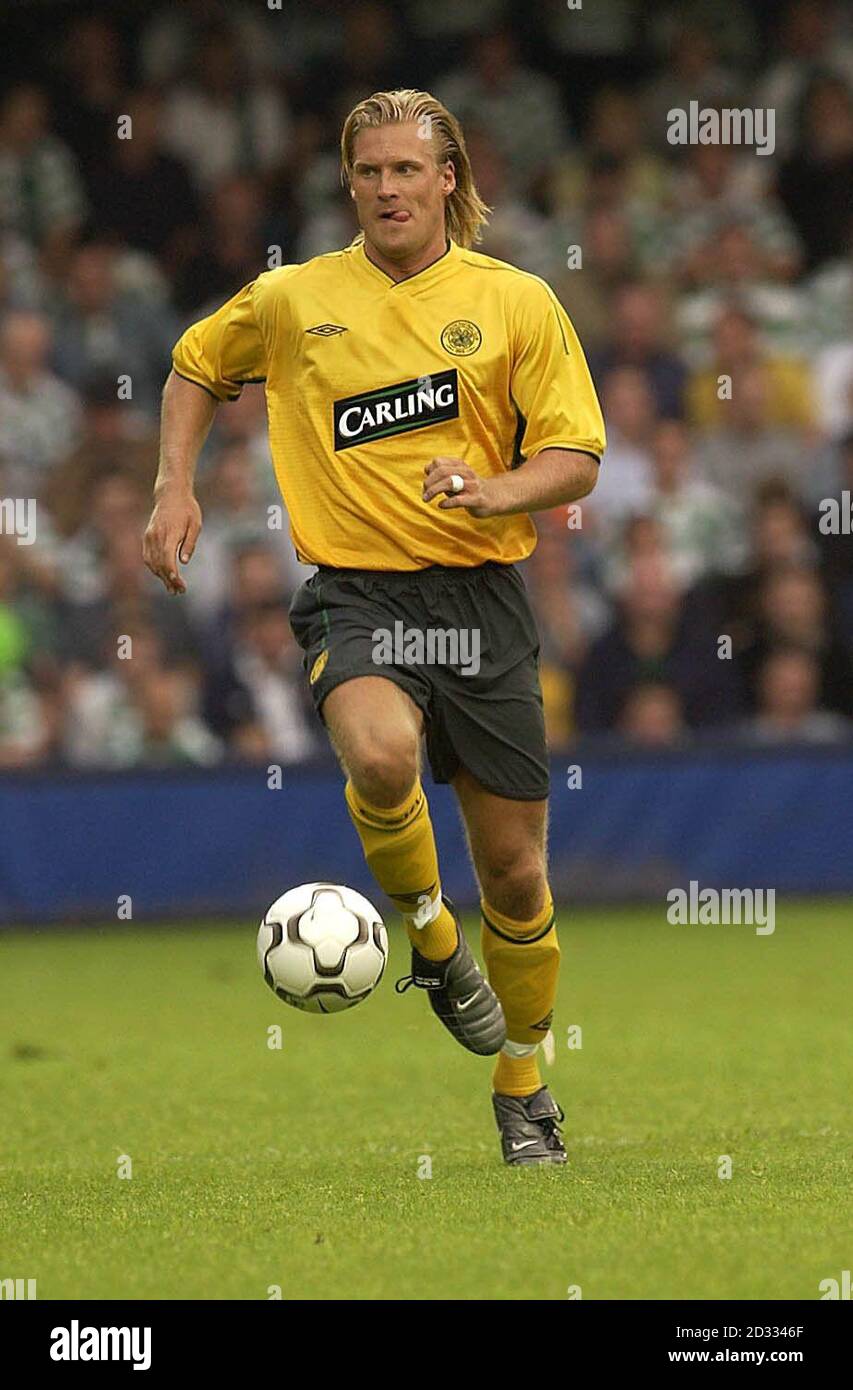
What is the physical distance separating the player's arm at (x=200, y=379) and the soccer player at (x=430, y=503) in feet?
0.06

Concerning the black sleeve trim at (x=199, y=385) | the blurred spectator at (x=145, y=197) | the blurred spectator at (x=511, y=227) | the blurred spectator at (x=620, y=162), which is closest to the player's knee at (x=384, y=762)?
the black sleeve trim at (x=199, y=385)

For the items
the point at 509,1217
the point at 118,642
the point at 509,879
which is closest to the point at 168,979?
the point at 118,642

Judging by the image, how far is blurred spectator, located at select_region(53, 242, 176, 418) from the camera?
1468cm

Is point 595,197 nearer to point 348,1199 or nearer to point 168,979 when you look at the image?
point 168,979

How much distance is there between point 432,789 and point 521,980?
6064mm

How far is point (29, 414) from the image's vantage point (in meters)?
14.2

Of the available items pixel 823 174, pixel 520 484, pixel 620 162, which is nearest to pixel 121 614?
pixel 620 162

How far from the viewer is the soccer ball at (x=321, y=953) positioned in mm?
5824

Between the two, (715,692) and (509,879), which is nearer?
(509,879)

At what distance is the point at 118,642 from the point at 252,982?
295cm

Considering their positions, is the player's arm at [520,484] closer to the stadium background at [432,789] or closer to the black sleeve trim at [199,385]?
the black sleeve trim at [199,385]

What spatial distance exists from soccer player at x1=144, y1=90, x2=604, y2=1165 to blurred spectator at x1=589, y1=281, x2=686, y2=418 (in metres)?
8.48

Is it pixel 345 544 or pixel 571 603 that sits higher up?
pixel 571 603

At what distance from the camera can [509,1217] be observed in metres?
5.13
